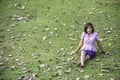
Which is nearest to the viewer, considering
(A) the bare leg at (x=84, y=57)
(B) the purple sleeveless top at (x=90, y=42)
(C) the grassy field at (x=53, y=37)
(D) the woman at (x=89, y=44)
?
(C) the grassy field at (x=53, y=37)

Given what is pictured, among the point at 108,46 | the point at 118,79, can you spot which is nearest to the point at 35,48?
the point at 108,46

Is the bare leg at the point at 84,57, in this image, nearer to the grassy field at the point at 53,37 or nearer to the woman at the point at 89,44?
the woman at the point at 89,44

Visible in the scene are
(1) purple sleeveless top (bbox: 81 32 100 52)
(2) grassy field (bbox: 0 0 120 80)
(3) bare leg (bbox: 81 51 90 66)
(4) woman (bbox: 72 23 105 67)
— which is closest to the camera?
(2) grassy field (bbox: 0 0 120 80)

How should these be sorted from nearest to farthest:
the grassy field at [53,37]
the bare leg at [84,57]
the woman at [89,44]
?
1. the grassy field at [53,37]
2. the bare leg at [84,57]
3. the woman at [89,44]

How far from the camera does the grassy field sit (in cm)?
1072

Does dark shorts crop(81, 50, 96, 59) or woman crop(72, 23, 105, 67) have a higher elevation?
woman crop(72, 23, 105, 67)

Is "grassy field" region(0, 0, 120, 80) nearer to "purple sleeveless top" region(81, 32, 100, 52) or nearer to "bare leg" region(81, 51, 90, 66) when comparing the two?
"bare leg" region(81, 51, 90, 66)

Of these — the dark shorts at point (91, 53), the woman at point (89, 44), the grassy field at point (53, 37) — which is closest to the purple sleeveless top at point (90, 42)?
the woman at point (89, 44)

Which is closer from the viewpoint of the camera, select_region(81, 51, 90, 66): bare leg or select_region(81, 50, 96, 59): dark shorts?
select_region(81, 51, 90, 66): bare leg

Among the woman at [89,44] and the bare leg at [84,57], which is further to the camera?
the woman at [89,44]

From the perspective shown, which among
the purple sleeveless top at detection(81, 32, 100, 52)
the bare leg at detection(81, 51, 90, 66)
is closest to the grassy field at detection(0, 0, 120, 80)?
the bare leg at detection(81, 51, 90, 66)

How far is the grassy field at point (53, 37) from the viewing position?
10719 millimetres

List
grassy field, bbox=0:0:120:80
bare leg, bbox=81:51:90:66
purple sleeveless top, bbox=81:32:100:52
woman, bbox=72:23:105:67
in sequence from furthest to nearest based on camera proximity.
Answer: purple sleeveless top, bbox=81:32:100:52
woman, bbox=72:23:105:67
bare leg, bbox=81:51:90:66
grassy field, bbox=0:0:120:80

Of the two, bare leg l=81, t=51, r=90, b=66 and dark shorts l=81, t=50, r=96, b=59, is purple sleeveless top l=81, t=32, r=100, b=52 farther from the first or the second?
bare leg l=81, t=51, r=90, b=66
